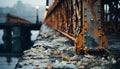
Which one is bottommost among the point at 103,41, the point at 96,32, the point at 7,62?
the point at 7,62

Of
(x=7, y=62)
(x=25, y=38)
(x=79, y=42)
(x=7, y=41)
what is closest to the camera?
(x=79, y=42)

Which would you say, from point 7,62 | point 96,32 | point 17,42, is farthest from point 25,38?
point 96,32

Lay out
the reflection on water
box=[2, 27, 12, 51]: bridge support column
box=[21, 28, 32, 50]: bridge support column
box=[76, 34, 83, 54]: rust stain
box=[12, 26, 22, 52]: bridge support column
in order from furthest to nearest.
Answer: box=[21, 28, 32, 50]: bridge support column, box=[2, 27, 12, 51]: bridge support column, box=[12, 26, 22, 52]: bridge support column, the reflection on water, box=[76, 34, 83, 54]: rust stain

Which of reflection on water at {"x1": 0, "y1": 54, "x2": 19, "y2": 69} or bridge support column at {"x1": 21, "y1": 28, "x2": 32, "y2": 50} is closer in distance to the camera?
reflection on water at {"x1": 0, "y1": 54, "x2": 19, "y2": 69}

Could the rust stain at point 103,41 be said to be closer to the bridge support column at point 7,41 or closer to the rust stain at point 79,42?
the rust stain at point 79,42

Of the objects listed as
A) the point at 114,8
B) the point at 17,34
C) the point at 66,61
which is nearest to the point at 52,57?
the point at 66,61

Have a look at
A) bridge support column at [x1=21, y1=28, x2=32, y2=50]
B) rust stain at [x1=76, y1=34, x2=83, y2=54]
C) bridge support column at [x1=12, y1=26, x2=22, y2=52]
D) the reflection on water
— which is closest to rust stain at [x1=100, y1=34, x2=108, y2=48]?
rust stain at [x1=76, y1=34, x2=83, y2=54]

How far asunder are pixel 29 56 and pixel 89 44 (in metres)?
1.23

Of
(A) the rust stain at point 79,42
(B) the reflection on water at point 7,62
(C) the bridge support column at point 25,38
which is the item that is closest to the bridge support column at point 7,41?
(C) the bridge support column at point 25,38

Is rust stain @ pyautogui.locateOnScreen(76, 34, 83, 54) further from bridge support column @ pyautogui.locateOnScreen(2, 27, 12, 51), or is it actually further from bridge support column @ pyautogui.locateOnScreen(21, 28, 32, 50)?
bridge support column @ pyautogui.locateOnScreen(21, 28, 32, 50)

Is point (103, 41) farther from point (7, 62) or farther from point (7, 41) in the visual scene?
point (7, 41)

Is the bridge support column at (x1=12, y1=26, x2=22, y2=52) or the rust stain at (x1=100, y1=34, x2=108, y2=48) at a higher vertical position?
the rust stain at (x1=100, y1=34, x2=108, y2=48)

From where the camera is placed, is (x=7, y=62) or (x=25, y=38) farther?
(x=25, y=38)

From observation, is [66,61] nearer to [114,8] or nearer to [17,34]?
[114,8]
